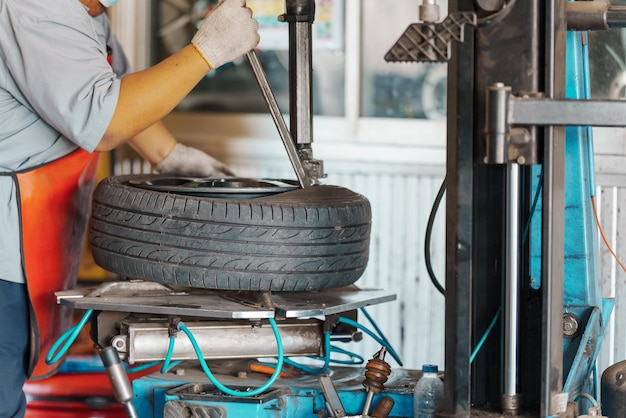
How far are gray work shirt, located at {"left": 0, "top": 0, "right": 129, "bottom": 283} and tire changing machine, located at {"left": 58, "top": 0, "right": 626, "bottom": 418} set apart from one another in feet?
1.04

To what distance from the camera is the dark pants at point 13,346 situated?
222cm

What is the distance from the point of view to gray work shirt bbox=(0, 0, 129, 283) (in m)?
2.14

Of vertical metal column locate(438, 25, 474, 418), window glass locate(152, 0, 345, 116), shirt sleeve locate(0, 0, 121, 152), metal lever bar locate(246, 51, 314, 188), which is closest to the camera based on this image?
vertical metal column locate(438, 25, 474, 418)

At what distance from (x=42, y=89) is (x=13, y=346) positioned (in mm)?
614

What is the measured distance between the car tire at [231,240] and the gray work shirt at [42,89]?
0.71 feet

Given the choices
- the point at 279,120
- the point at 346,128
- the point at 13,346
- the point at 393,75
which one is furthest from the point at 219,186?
the point at 393,75

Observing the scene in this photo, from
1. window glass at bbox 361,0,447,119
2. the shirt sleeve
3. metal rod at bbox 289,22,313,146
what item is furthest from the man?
window glass at bbox 361,0,447,119

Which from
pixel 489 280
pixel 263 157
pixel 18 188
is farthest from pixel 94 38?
pixel 263 157

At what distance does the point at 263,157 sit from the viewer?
4.15 metres

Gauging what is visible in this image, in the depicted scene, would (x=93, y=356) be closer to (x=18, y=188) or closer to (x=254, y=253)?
(x=18, y=188)

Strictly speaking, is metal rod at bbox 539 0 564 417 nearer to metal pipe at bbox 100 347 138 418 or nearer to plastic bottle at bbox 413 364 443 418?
plastic bottle at bbox 413 364 443 418

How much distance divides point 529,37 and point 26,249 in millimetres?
Result: 1285

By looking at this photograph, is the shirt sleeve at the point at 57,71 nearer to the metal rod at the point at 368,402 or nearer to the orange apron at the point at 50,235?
the orange apron at the point at 50,235

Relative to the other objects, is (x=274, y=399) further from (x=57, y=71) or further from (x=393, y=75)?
(x=393, y=75)
